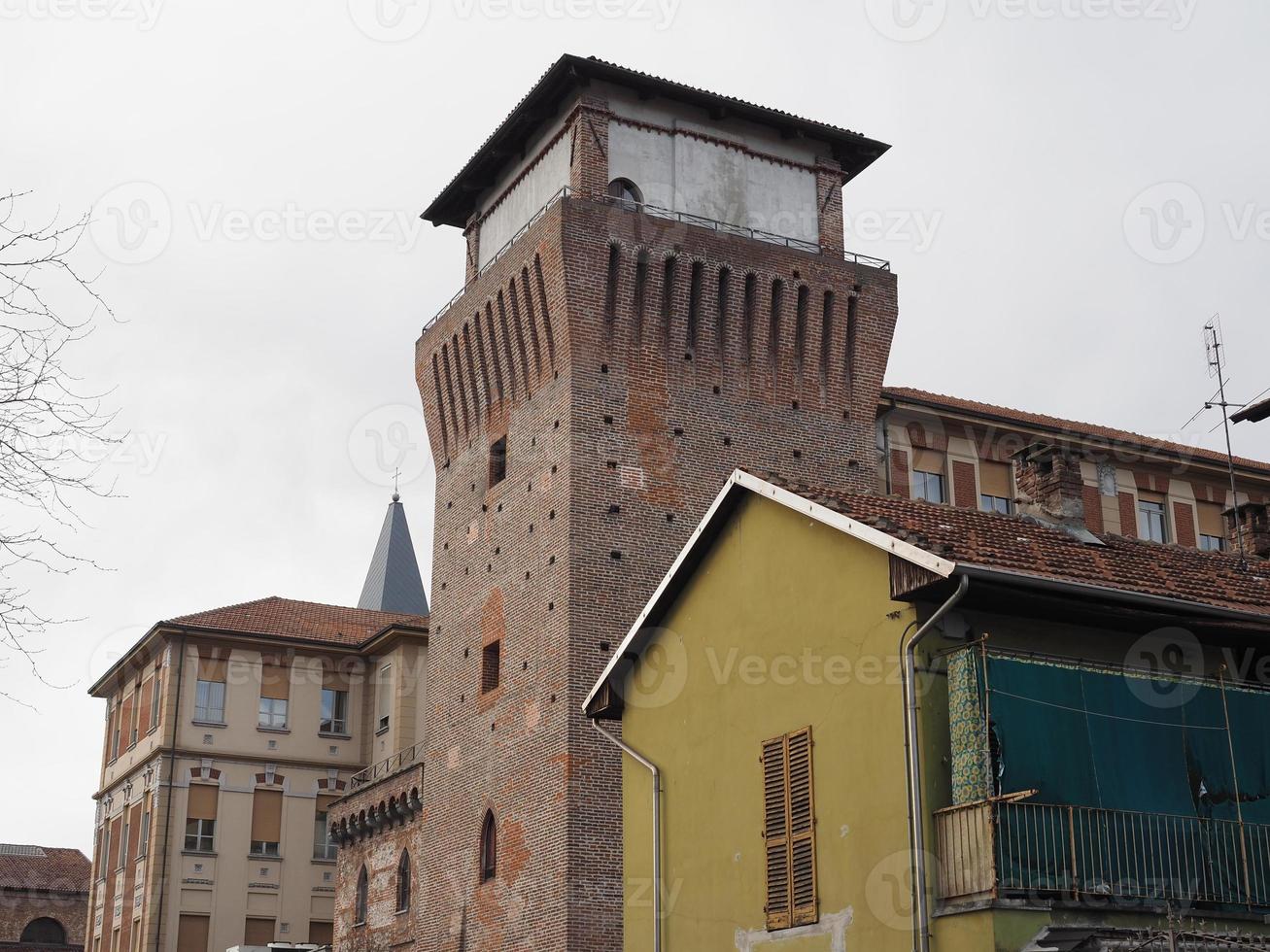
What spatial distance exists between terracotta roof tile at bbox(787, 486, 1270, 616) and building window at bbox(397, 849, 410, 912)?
19402mm

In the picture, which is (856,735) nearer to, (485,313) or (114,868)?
(485,313)

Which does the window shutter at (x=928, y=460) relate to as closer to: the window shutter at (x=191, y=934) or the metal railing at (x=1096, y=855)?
the metal railing at (x=1096, y=855)

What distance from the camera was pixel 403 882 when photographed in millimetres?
36312

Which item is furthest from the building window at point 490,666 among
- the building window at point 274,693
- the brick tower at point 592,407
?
the building window at point 274,693

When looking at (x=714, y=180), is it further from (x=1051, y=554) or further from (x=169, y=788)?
(x=169, y=788)

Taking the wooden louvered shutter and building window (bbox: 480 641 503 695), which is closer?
the wooden louvered shutter

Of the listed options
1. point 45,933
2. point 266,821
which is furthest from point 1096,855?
point 45,933

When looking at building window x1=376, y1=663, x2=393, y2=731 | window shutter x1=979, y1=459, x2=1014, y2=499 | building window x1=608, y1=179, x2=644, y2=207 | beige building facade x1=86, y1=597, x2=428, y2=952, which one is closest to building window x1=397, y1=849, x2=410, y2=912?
beige building facade x1=86, y1=597, x2=428, y2=952

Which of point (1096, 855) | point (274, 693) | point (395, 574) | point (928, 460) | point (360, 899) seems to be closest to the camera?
point (1096, 855)

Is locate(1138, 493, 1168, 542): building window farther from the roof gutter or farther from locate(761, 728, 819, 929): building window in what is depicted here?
locate(761, 728, 819, 929): building window

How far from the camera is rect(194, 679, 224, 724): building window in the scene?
157 feet

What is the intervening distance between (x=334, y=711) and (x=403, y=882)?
13614 mm

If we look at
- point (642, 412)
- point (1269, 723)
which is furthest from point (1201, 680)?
point (642, 412)

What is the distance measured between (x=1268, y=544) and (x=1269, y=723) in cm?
712
